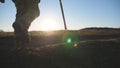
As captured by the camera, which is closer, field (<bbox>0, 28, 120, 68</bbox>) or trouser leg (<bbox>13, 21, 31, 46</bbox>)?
field (<bbox>0, 28, 120, 68</bbox>)

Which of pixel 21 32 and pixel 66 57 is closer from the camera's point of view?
pixel 66 57

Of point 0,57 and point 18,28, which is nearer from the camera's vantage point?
point 0,57

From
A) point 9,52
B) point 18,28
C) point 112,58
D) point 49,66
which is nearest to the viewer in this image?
point 49,66

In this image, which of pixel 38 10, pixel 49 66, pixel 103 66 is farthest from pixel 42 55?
pixel 38 10

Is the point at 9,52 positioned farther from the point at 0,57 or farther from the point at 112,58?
the point at 112,58

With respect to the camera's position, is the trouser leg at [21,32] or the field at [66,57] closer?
the field at [66,57]

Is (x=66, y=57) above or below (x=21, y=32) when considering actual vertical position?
below

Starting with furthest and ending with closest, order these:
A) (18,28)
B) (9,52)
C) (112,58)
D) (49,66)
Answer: (18,28)
(9,52)
(112,58)
(49,66)

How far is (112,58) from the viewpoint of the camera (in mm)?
5223

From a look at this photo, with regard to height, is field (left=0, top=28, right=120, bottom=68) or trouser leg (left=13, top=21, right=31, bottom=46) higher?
trouser leg (left=13, top=21, right=31, bottom=46)

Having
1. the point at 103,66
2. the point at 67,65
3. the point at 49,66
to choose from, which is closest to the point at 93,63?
the point at 103,66

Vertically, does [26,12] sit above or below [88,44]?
above

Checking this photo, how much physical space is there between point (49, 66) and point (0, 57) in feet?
3.59

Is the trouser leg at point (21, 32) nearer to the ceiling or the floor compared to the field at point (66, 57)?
nearer to the ceiling
